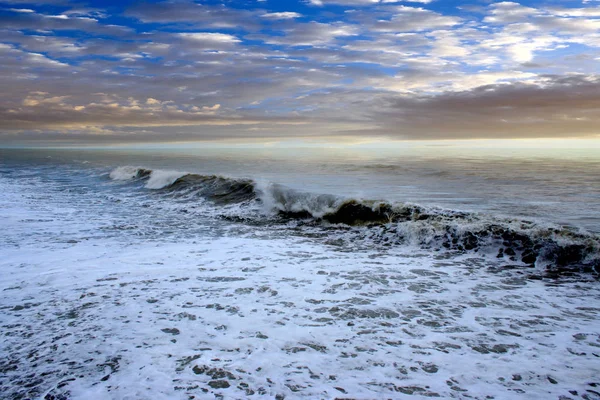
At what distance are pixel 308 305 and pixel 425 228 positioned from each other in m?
5.67

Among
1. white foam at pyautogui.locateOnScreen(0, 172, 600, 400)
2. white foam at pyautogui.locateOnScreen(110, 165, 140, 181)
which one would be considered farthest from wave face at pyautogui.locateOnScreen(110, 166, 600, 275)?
white foam at pyautogui.locateOnScreen(110, 165, 140, 181)

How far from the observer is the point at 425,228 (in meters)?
10.4

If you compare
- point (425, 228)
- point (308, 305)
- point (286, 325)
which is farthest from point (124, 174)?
point (286, 325)

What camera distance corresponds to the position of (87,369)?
3887 mm

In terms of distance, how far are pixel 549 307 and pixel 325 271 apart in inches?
144

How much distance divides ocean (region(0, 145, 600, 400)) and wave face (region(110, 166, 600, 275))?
0.18 feet

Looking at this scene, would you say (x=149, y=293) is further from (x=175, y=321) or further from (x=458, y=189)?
(x=458, y=189)

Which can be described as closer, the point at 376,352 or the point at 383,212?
the point at 376,352

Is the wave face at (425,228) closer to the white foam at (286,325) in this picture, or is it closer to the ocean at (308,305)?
the ocean at (308,305)

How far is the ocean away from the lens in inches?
149

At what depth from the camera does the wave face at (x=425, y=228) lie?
333 inches

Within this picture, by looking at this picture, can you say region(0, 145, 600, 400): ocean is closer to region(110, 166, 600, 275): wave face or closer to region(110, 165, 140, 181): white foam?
region(110, 166, 600, 275): wave face

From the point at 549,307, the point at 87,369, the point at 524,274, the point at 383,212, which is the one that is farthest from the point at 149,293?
the point at 383,212

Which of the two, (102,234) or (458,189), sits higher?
(458,189)
